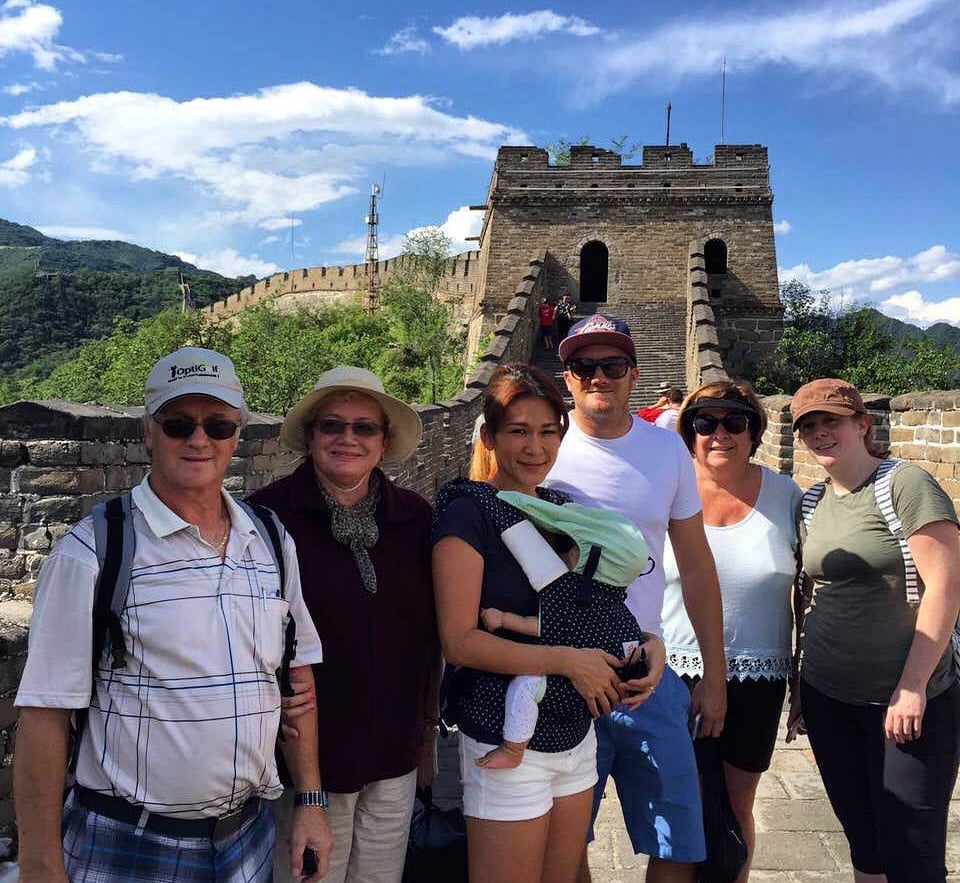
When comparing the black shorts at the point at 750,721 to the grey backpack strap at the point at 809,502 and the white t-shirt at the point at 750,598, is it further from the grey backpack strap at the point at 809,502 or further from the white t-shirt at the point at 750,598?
the grey backpack strap at the point at 809,502

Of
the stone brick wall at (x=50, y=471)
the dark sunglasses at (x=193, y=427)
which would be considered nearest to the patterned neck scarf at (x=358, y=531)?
the dark sunglasses at (x=193, y=427)

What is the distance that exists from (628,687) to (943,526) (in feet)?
4.10

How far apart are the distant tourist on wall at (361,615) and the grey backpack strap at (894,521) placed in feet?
5.24

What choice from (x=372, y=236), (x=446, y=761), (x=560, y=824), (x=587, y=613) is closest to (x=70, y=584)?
(x=587, y=613)

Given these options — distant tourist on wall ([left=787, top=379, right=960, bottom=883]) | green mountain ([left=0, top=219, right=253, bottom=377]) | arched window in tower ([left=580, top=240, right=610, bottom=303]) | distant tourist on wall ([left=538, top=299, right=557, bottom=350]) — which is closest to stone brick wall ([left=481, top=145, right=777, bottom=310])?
arched window in tower ([left=580, top=240, right=610, bottom=303])

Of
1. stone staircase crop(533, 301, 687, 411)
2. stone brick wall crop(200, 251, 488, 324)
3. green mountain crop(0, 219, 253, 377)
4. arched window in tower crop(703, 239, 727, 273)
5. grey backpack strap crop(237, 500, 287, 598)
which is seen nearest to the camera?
grey backpack strap crop(237, 500, 287, 598)

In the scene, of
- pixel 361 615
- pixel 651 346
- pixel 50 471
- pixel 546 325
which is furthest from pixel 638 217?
pixel 361 615

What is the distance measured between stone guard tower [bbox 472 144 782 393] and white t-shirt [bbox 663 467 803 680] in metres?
19.7

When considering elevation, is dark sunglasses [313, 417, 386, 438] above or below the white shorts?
above

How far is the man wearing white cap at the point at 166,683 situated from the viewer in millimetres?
1867

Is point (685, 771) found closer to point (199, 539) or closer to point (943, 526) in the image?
point (943, 526)

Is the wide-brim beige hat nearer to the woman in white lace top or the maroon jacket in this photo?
the maroon jacket

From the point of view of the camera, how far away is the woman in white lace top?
3172mm

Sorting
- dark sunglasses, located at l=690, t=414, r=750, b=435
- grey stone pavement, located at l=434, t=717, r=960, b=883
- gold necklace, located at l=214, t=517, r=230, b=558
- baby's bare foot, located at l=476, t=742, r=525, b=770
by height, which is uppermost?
dark sunglasses, located at l=690, t=414, r=750, b=435
